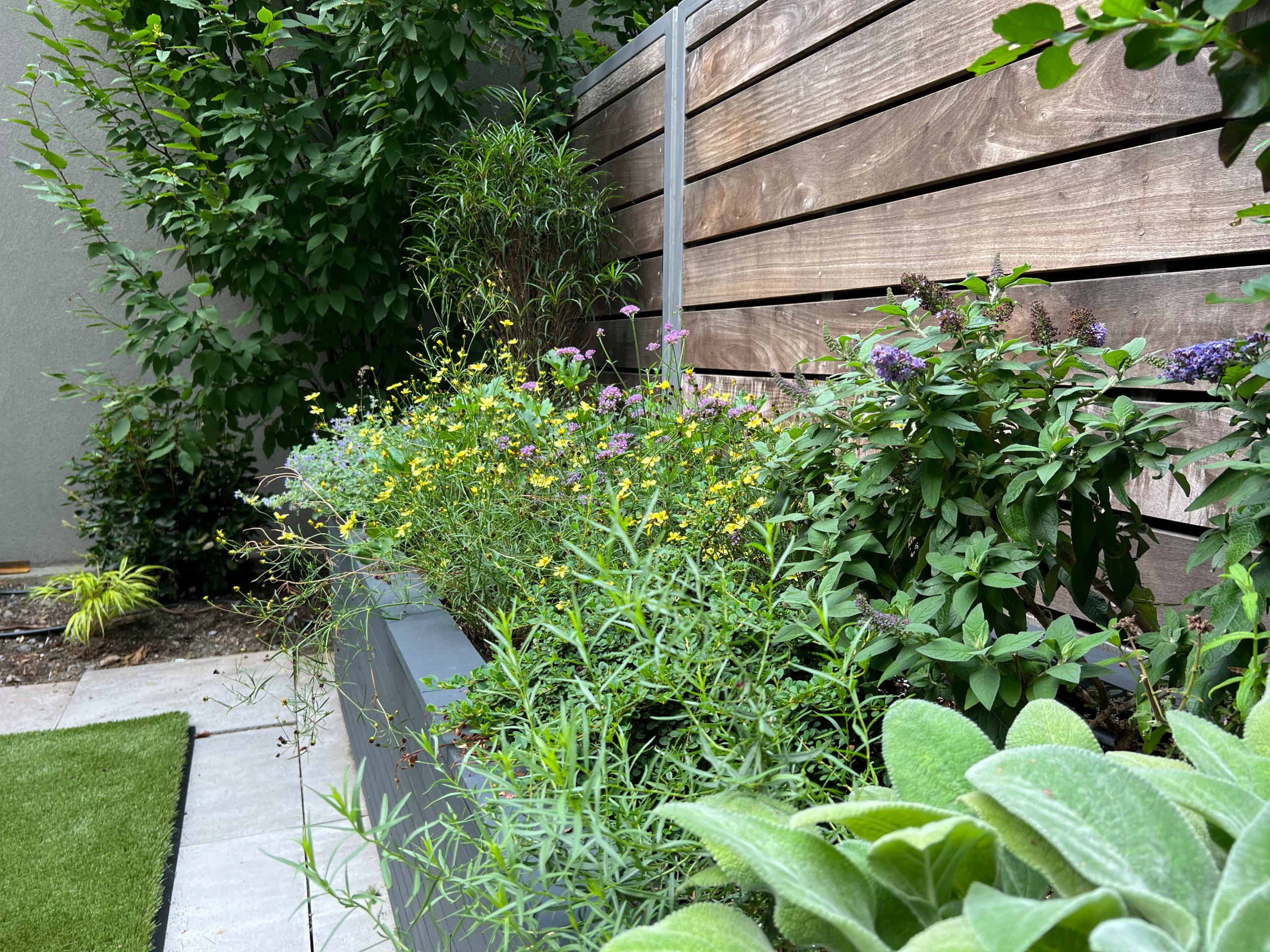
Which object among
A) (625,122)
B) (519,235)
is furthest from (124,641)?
(625,122)

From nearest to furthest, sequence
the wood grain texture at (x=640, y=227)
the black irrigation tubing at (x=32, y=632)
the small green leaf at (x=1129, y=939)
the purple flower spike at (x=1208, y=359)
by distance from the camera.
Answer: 1. the small green leaf at (x=1129, y=939)
2. the purple flower spike at (x=1208, y=359)
3. the wood grain texture at (x=640, y=227)
4. the black irrigation tubing at (x=32, y=632)

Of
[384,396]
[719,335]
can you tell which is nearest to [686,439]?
[719,335]

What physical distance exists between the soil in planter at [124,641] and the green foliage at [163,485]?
251 millimetres

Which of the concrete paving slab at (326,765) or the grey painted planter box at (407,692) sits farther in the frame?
the concrete paving slab at (326,765)

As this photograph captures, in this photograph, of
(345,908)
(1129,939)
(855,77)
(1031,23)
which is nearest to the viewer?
(1129,939)

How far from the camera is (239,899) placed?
7.75 feet

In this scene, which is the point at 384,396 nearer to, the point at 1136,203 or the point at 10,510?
the point at 10,510

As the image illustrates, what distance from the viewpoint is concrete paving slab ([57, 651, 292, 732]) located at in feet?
11.5

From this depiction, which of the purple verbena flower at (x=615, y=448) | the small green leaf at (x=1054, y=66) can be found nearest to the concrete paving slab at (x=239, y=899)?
the purple verbena flower at (x=615, y=448)

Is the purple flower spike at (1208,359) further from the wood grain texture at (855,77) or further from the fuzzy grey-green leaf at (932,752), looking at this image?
the wood grain texture at (855,77)

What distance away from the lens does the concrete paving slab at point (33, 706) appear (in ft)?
11.4

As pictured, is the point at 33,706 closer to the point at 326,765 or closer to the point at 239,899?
the point at 326,765

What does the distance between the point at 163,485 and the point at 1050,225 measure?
14.9ft

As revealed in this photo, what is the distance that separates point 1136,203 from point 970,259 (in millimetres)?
450
